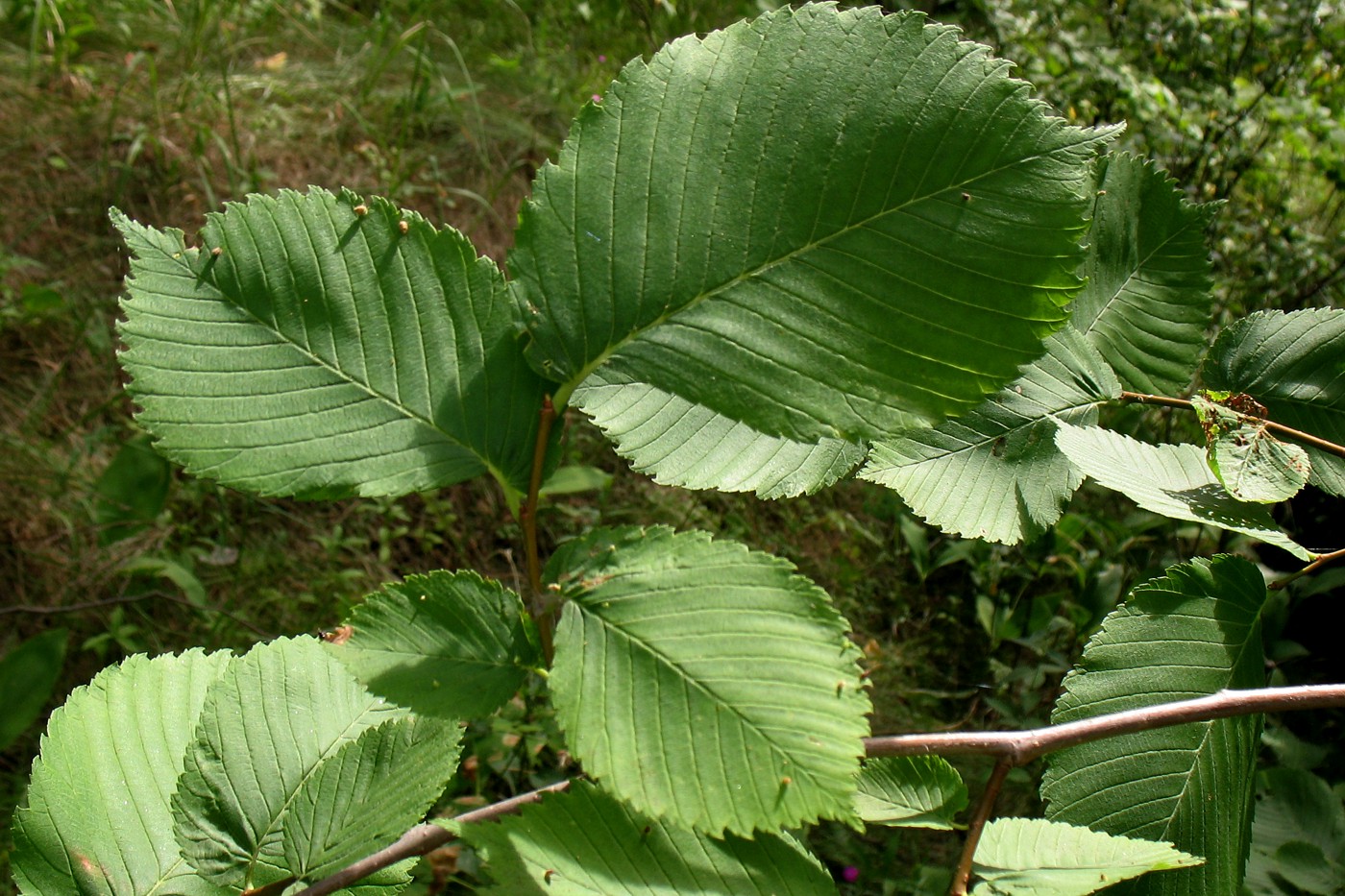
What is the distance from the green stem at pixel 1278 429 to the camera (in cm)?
79

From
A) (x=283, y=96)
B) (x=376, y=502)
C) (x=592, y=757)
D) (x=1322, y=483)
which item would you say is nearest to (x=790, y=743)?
(x=592, y=757)

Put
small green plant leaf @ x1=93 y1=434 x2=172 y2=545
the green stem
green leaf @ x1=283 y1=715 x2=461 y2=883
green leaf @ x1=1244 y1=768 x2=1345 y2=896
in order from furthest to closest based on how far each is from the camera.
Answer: small green plant leaf @ x1=93 y1=434 x2=172 y2=545, green leaf @ x1=1244 y1=768 x2=1345 y2=896, the green stem, green leaf @ x1=283 y1=715 x2=461 y2=883

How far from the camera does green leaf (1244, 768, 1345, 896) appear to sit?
1.67 metres

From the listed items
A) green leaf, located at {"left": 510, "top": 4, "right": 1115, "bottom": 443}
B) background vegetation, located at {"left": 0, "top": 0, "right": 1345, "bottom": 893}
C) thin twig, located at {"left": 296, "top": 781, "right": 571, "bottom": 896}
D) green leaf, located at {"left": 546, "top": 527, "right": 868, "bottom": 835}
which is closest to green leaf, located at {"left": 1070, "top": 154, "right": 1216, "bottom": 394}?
green leaf, located at {"left": 510, "top": 4, "right": 1115, "bottom": 443}

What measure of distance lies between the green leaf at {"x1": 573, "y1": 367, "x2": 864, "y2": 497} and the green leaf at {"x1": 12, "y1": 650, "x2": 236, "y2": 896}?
1.49 ft

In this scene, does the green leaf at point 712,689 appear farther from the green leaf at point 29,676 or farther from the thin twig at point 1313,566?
the green leaf at point 29,676

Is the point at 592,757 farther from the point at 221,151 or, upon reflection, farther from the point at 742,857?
the point at 221,151

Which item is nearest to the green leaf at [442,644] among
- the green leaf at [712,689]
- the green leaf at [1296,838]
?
the green leaf at [712,689]

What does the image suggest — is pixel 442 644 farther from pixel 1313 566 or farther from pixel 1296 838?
pixel 1296 838

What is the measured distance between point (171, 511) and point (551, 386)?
2.83m

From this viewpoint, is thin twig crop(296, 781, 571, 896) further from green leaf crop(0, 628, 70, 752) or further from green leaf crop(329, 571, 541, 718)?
green leaf crop(0, 628, 70, 752)

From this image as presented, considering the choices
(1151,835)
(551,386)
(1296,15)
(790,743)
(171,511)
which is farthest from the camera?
(1296,15)

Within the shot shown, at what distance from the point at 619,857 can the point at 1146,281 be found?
657 mm

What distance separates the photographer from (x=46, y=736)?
0.76 meters
